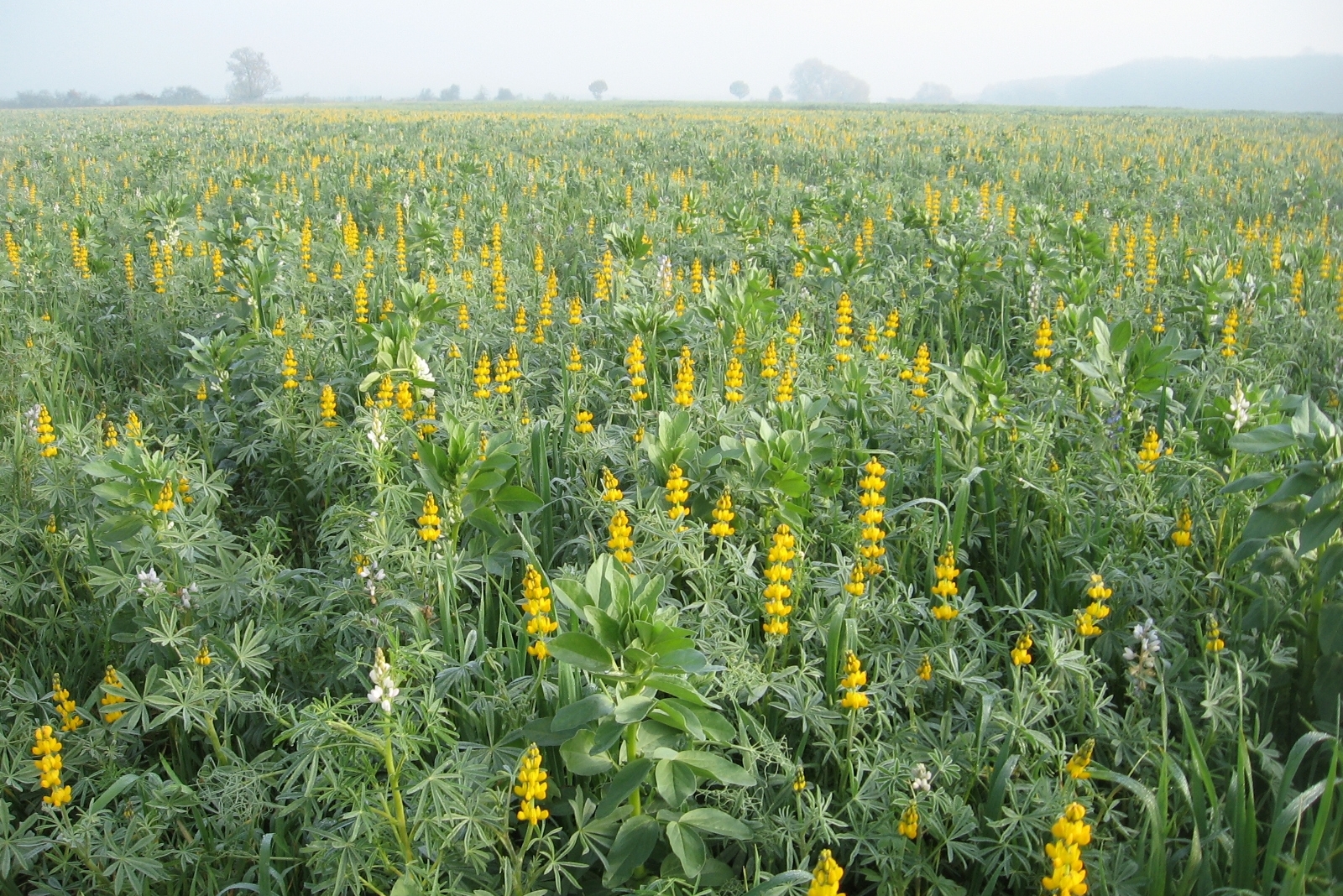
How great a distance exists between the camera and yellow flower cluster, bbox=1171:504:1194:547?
2385mm

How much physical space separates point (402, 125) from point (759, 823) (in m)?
25.4

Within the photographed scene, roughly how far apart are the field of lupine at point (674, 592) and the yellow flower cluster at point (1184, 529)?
0.05 ft

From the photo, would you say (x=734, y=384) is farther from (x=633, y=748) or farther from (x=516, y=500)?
(x=633, y=748)

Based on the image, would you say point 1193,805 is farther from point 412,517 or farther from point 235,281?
point 235,281

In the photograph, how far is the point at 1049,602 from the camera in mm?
2564

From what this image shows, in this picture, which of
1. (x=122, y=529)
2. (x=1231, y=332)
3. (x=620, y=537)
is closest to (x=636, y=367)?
(x=620, y=537)

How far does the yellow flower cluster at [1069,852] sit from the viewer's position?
135cm

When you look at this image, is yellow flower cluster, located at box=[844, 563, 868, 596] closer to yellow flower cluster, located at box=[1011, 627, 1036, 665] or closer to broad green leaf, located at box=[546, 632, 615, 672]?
yellow flower cluster, located at box=[1011, 627, 1036, 665]

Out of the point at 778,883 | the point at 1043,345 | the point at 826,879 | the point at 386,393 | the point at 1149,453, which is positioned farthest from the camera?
the point at 1043,345

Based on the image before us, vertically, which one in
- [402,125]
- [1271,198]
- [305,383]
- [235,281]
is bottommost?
[305,383]

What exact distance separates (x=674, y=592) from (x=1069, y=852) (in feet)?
4.67

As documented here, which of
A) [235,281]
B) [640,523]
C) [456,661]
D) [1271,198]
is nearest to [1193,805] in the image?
[640,523]

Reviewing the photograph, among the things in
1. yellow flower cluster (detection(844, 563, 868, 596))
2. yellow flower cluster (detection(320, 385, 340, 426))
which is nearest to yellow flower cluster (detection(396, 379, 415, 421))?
yellow flower cluster (detection(320, 385, 340, 426))

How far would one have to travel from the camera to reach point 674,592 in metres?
2.60
